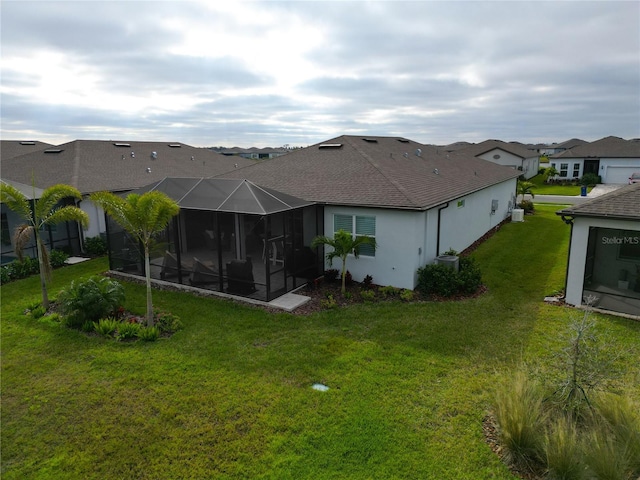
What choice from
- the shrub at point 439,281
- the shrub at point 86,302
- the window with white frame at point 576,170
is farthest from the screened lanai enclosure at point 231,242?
the window with white frame at point 576,170

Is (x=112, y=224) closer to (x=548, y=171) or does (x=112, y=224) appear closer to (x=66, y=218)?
(x=66, y=218)

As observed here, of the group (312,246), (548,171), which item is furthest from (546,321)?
(548,171)

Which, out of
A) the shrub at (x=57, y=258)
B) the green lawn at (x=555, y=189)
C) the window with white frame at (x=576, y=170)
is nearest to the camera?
the shrub at (x=57, y=258)

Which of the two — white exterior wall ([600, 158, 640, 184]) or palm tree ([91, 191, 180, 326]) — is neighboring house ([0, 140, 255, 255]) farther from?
white exterior wall ([600, 158, 640, 184])

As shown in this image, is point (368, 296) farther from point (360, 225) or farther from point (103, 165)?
point (103, 165)

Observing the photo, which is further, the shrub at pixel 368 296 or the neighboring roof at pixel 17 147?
the neighboring roof at pixel 17 147

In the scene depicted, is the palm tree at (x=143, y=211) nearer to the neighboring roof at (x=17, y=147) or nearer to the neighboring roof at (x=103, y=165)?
the neighboring roof at (x=103, y=165)

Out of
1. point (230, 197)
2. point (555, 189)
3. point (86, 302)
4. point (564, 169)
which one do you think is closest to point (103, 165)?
point (230, 197)

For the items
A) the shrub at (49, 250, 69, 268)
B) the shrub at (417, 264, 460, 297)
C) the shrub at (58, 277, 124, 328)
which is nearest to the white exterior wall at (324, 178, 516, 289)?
the shrub at (417, 264, 460, 297)
